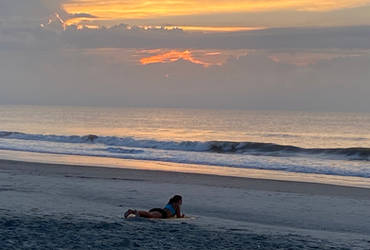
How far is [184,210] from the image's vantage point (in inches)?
492

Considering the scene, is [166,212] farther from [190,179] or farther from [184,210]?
[190,179]

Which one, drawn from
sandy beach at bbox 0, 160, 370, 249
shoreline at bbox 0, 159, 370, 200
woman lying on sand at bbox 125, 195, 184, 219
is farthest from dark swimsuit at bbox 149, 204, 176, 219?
shoreline at bbox 0, 159, 370, 200

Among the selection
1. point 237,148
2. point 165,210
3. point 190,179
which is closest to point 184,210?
point 165,210

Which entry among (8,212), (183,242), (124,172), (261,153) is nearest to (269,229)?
(183,242)

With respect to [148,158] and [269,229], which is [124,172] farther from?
[269,229]

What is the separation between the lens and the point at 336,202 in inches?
552

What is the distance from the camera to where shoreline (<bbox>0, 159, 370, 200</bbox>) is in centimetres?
1652

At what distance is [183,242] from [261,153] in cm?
2987

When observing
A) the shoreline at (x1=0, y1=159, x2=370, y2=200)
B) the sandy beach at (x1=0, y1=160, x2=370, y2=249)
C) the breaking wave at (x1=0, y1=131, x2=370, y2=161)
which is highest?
the breaking wave at (x1=0, y1=131, x2=370, y2=161)

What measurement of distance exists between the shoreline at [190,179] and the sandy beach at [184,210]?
3cm

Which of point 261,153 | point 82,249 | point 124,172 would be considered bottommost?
point 82,249

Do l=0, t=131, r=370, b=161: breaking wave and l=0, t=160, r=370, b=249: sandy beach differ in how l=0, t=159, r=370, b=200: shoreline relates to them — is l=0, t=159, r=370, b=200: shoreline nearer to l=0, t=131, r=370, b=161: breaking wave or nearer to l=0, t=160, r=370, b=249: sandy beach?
l=0, t=160, r=370, b=249: sandy beach

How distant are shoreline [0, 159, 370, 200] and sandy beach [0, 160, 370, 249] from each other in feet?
0.11

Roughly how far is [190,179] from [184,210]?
20.9 ft
